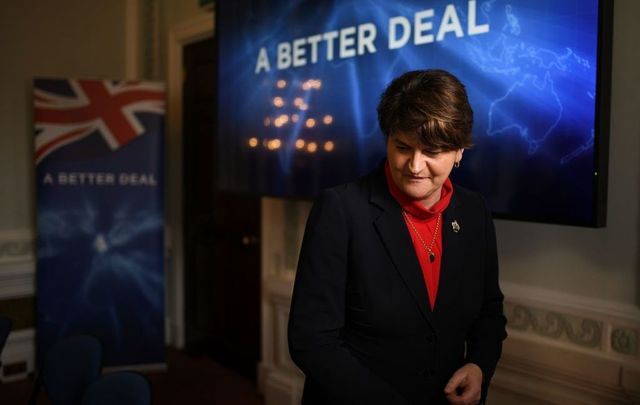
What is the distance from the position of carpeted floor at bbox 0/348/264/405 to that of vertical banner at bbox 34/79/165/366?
21cm

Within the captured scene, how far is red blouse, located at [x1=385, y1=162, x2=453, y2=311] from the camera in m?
1.30

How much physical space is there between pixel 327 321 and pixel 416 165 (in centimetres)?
36

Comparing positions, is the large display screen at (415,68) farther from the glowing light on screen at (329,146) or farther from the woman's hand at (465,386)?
the woman's hand at (465,386)

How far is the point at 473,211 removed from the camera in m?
Result: 1.41

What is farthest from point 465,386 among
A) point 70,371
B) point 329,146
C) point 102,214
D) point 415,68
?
point 102,214

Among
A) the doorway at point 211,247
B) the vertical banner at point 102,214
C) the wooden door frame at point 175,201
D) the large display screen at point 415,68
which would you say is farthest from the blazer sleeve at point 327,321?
the wooden door frame at point 175,201

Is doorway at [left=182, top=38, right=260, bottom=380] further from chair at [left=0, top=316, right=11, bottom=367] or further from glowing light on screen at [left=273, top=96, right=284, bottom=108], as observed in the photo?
chair at [left=0, top=316, right=11, bottom=367]

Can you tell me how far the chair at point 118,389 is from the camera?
1742 millimetres

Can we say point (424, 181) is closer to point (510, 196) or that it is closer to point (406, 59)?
point (510, 196)

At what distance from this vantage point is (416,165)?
1.22m

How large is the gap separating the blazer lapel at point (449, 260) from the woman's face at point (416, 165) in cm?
10

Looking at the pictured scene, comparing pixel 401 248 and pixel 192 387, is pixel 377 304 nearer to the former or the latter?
pixel 401 248

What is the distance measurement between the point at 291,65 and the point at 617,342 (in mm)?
1685

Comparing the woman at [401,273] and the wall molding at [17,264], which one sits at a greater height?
the woman at [401,273]
